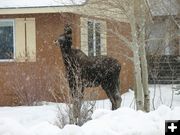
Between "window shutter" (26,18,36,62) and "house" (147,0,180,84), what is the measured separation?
4.10 m

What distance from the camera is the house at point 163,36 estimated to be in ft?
52.3

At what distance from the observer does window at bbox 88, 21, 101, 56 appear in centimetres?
1646

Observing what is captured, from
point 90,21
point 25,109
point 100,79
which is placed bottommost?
point 25,109

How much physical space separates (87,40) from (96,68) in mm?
4545

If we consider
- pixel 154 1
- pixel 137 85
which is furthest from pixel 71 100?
pixel 154 1

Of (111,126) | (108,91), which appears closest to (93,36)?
(108,91)

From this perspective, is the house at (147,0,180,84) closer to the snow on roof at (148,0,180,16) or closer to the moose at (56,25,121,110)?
the snow on roof at (148,0,180,16)

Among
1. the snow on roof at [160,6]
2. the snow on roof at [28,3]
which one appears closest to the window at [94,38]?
the snow on roof at [28,3]

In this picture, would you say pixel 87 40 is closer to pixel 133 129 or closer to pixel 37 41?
pixel 37 41

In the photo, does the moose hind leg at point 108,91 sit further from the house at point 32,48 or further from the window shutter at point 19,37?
the window shutter at point 19,37

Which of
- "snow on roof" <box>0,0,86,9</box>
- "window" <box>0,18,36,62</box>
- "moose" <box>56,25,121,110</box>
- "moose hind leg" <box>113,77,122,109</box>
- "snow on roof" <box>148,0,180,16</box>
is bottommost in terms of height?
"moose hind leg" <box>113,77,122,109</box>

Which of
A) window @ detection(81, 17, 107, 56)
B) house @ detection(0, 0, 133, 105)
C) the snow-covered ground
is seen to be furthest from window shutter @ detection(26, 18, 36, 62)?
the snow-covered ground

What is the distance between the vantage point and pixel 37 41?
19547 millimetres

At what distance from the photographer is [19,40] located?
19625 millimetres
